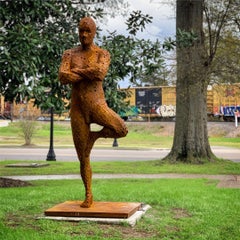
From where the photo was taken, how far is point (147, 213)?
835 cm

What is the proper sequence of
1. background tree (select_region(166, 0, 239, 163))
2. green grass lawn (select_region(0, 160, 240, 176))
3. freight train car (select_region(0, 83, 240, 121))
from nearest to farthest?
1. green grass lawn (select_region(0, 160, 240, 176))
2. background tree (select_region(166, 0, 239, 163))
3. freight train car (select_region(0, 83, 240, 121))

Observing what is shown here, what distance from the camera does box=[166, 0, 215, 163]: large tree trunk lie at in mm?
19594

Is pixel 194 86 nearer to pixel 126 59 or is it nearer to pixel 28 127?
pixel 126 59

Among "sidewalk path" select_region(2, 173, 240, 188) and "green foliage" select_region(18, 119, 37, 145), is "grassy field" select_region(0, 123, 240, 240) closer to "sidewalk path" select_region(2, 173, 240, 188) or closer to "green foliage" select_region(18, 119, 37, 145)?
"sidewalk path" select_region(2, 173, 240, 188)

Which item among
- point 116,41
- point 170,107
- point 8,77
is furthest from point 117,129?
point 170,107

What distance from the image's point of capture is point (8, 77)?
416 inches

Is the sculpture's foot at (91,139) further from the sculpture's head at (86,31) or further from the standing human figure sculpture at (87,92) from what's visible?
the sculpture's head at (86,31)

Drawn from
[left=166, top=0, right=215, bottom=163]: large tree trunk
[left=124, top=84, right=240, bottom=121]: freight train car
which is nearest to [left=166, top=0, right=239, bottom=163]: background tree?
[left=166, top=0, right=215, bottom=163]: large tree trunk

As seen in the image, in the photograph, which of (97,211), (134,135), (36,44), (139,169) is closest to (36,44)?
(36,44)

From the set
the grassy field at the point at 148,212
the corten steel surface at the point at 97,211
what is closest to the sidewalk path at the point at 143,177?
the grassy field at the point at 148,212

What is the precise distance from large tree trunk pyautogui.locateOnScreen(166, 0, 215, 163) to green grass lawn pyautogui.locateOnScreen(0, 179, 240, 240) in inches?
269

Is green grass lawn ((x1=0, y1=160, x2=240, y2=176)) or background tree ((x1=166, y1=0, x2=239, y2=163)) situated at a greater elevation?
background tree ((x1=166, y1=0, x2=239, y2=163))

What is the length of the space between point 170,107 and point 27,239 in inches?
1736

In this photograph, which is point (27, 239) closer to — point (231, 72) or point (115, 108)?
point (115, 108)
